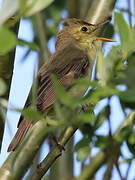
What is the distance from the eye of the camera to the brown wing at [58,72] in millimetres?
2816

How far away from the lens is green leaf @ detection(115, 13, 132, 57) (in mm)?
1355

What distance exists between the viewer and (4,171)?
2008 millimetres

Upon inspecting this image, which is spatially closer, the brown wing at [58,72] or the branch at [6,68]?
the branch at [6,68]

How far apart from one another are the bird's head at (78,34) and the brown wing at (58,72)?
0.44 ft

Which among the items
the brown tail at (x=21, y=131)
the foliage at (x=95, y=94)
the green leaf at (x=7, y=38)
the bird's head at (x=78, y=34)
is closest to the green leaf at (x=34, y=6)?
the foliage at (x=95, y=94)

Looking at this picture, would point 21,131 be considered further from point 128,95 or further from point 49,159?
point 128,95

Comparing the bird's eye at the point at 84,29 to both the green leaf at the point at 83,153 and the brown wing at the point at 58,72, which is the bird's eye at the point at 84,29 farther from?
the green leaf at the point at 83,153

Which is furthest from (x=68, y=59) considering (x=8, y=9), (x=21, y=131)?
(x=8, y=9)

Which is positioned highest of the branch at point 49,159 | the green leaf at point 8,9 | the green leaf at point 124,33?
the green leaf at point 8,9

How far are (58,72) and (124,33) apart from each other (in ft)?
6.68

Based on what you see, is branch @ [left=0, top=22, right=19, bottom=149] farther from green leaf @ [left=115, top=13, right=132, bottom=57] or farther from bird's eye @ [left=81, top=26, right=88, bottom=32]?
bird's eye @ [left=81, top=26, right=88, bottom=32]

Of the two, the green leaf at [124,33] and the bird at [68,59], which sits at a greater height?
the green leaf at [124,33]

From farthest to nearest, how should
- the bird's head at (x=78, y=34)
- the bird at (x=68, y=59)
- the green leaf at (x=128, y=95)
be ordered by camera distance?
the bird's head at (x=78, y=34)
the bird at (x=68, y=59)
the green leaf at (x=128, y=95)

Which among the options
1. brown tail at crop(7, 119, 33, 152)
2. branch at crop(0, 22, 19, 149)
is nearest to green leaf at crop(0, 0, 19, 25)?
branch at crop(0, 22, 19, 149)
